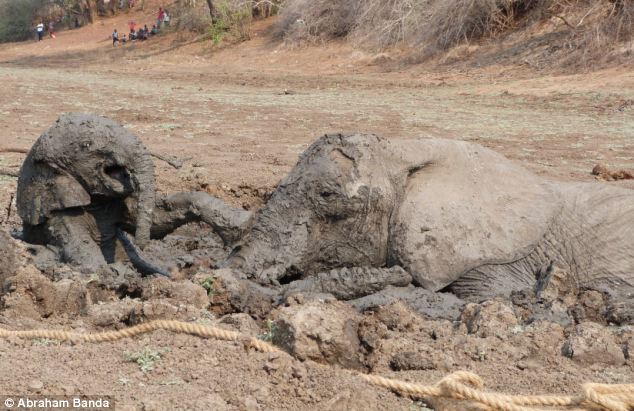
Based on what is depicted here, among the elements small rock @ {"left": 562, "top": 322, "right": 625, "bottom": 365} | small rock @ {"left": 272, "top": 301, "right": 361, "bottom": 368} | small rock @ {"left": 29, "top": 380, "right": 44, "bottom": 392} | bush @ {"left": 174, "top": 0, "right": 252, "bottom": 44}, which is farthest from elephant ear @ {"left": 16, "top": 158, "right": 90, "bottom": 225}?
bush @ {"left": 174, "top": 0, "right": 252, "bottom": 44}

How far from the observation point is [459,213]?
4777 mm

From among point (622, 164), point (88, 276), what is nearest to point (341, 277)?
point (88, 276)

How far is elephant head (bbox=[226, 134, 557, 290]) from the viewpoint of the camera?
186 inches

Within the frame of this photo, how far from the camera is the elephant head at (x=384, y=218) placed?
4.71m

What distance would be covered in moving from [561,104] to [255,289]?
9655 millimetres

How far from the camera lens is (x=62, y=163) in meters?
4.99

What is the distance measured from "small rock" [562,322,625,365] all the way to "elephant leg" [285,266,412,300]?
42.1 inches

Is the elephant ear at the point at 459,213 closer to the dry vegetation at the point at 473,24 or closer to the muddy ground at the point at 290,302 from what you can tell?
the muddy ground at the point at 290,302

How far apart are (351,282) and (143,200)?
1.27 m

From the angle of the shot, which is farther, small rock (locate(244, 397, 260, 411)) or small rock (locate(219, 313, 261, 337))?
small rock (locate(219, 313, 261, 337))

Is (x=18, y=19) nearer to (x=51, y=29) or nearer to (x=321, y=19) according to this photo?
(x=51, y=29)

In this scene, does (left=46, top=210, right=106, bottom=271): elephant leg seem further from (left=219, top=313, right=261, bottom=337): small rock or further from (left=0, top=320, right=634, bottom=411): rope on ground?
(left=0, top=320, right=634, bottom=411): rope on ground

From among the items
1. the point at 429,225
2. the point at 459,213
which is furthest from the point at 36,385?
the point at 459,213

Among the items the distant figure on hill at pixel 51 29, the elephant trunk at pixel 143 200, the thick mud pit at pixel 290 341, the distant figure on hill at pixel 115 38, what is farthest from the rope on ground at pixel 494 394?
the distant figure on hill at pixel 51 29
